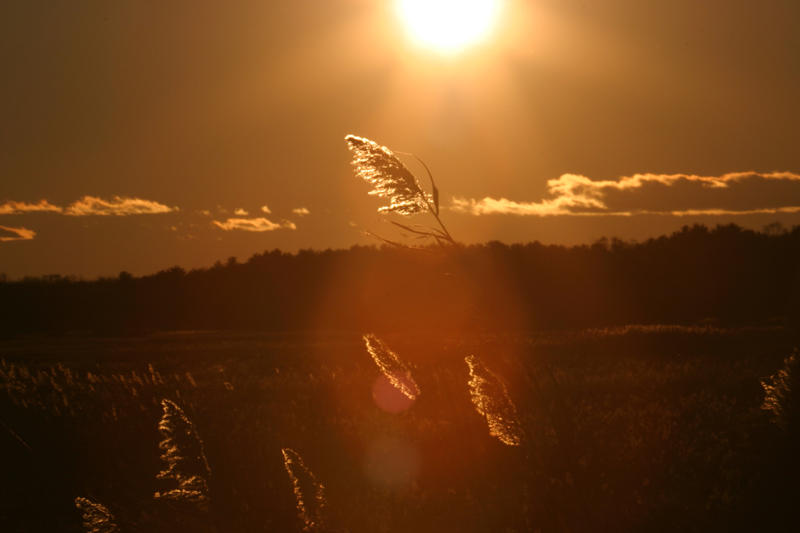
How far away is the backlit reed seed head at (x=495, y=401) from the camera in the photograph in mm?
6301

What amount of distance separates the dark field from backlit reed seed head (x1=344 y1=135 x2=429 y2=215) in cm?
136

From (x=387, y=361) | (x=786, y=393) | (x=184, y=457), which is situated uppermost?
(x=387, y=361)

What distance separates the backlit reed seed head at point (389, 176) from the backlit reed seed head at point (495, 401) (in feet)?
4.29

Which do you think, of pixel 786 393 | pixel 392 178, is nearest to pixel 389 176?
pixel 392 178

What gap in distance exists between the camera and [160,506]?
33.9ft

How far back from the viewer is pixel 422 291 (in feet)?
203

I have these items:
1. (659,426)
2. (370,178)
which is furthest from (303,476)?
(659,426)

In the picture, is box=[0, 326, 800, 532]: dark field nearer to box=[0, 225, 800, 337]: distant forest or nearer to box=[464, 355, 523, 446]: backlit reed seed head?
box=[464, 355, 523, 446]: backlit reed seed head

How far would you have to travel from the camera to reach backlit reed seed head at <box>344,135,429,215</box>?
6.17m

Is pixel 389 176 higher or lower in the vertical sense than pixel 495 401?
higher

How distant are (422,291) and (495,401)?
55.5 m

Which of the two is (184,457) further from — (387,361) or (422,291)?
(422,291)

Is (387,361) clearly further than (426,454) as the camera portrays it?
No

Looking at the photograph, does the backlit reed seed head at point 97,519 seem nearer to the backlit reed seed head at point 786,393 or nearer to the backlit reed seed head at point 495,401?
the backlit reed seed head at point 495,401
